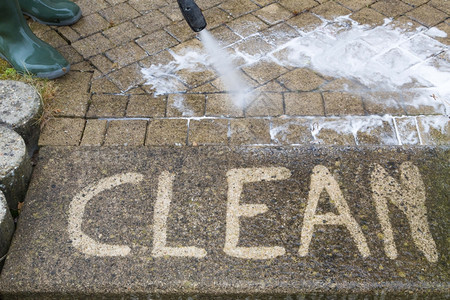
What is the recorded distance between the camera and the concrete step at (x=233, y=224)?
2.00 meters

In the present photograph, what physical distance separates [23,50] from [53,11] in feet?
1.75

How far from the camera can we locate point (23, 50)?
3.10 m

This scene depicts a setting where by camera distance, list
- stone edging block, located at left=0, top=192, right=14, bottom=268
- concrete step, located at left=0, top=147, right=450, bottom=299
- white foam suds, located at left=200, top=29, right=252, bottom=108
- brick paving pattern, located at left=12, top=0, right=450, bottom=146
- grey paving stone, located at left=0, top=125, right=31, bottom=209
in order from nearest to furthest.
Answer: concrete step, located at left=0, top=147, right=450, bottom=299
stone edging block, located at left=0, top=192, right=14, bottom=268
grey paving stone, located at left=0, top=125, right=31, bottom=209
brick paving pattern, located at left=12, top=0, right=450, bottom=146
white foam suds, located at left=200, top=29, right=252, bottom=108

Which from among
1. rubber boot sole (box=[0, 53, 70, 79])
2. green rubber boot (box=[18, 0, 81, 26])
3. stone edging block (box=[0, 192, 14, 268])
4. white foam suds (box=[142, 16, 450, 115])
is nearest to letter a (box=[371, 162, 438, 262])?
white foam suds (box=[142, 16, 450, 115])

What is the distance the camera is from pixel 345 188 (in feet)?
7.67

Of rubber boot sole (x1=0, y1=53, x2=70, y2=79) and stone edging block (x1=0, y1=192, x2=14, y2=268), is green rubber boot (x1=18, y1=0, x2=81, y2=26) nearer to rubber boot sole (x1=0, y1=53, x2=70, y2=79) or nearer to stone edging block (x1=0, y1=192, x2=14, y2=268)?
rubber boot sole (x1=0, y1=53, x2=70, y2=79)

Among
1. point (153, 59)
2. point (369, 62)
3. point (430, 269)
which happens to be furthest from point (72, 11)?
point (430, 269)

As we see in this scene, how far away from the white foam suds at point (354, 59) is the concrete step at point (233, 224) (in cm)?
65

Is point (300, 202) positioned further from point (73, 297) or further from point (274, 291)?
point (73, 297)

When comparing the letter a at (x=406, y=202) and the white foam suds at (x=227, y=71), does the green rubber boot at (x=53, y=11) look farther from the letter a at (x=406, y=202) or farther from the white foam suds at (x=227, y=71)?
the letter a at (x=406, y=202)

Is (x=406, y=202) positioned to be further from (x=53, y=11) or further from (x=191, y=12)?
(x=53, y=11)

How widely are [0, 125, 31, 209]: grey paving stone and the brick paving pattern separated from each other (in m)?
0.33

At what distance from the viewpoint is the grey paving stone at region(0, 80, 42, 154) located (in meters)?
2.60

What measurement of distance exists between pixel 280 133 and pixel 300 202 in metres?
0.60
